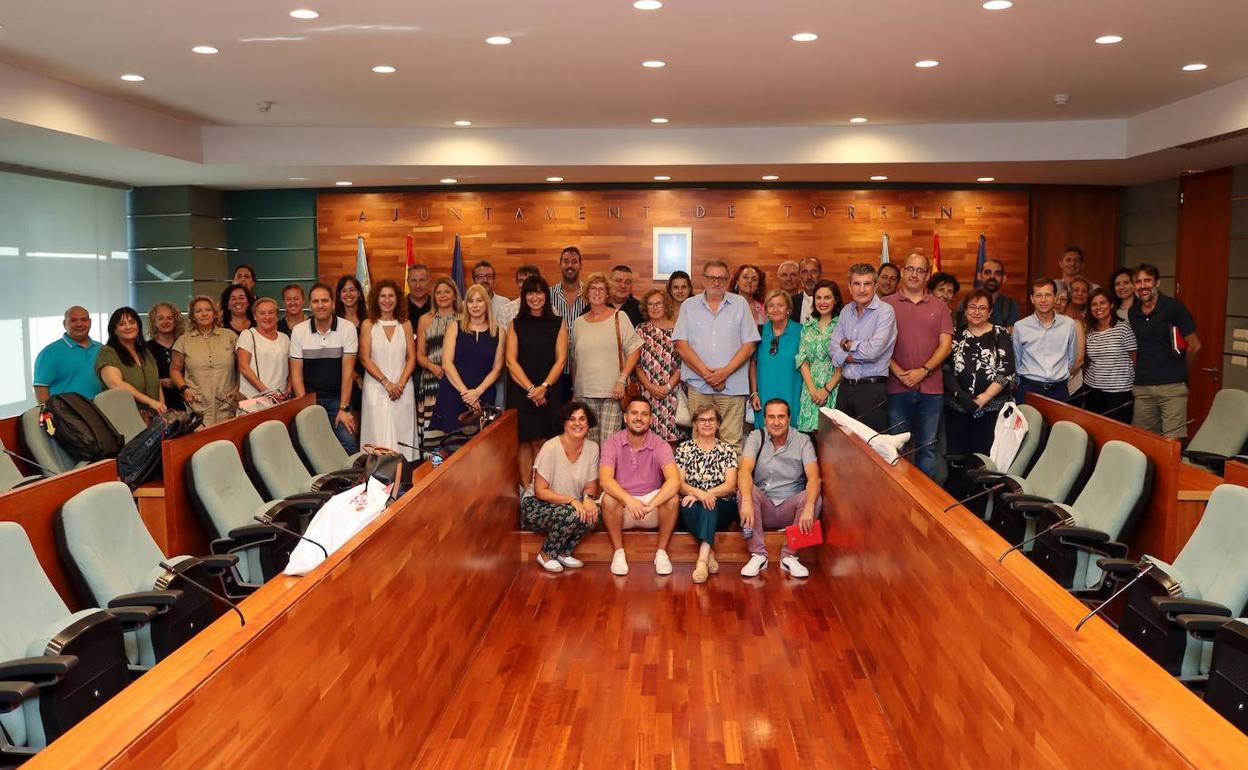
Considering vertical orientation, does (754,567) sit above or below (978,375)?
below

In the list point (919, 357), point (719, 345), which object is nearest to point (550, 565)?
point (719, 345)

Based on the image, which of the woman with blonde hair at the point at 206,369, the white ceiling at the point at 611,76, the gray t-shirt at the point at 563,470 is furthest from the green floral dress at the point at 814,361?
the woman with blonde hair at the point at 206,369

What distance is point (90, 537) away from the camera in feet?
12.9

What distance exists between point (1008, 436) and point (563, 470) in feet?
8.24

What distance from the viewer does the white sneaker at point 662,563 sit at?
652 cm

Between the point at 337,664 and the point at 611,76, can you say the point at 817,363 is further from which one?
the point at 337,664

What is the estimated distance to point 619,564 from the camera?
657 cm

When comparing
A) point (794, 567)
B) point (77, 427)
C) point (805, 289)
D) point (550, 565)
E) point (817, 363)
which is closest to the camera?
point (77, 427)

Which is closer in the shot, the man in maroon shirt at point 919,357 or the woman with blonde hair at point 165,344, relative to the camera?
the man in maroon shirt at point 919,357

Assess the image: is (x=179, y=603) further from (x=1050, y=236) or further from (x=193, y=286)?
(x=1050, y=236)

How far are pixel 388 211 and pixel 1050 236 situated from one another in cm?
656

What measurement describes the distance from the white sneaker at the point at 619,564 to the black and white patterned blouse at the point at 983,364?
2203 mm

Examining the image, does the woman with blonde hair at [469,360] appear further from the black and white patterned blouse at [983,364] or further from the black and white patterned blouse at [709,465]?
the black and white patterned blouse at [983,364]

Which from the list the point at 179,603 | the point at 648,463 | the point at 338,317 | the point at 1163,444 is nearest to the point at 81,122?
the point at 338,317
